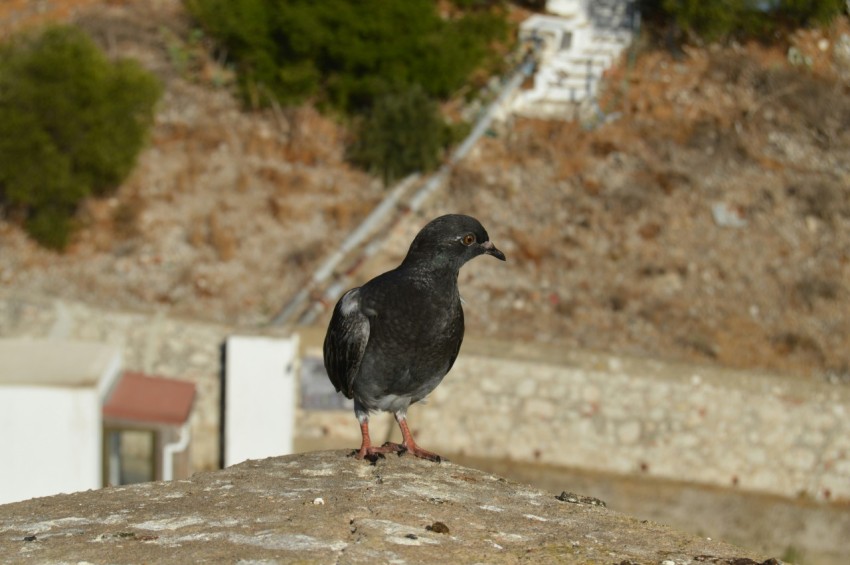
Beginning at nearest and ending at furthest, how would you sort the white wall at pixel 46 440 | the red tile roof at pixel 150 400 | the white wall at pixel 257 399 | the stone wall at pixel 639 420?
the white wall at pixel 46 440 → the red tile roof at pixel 150 400 → the stone wall at pixel 639 420 → the white wall at pixel 257 399

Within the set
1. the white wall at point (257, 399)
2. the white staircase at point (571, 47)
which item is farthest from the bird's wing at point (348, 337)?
the white staircase at point (571, 47)

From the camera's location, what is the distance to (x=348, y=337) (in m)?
6.28

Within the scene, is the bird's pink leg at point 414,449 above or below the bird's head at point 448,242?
below

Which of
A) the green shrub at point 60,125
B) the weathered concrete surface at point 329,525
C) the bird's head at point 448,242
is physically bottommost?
the weathered concrete surface at point 329,525

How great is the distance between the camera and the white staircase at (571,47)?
23688 millimetres

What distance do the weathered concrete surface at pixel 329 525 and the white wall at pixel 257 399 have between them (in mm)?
11766

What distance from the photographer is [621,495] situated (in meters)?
16.9

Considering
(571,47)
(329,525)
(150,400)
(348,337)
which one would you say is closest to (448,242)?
(348,337)

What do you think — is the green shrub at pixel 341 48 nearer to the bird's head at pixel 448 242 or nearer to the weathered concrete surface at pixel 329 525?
the bird's head at pixel 448 242

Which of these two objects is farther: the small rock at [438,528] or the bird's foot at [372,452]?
the bird's foot at [372,452]

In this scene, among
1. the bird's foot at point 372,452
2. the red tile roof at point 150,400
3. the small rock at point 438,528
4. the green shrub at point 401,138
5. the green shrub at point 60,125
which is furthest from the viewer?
the green shrub at point 401,138

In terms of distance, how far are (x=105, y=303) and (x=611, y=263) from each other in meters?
Answer: 8.92

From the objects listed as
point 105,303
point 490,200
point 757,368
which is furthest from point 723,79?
point 105,303

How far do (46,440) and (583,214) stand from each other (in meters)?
10.9
